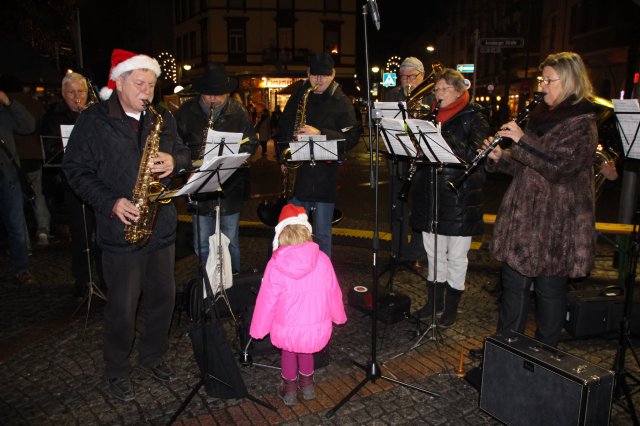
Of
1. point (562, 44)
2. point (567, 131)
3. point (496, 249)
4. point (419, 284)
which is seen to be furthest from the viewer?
point (562, 44)

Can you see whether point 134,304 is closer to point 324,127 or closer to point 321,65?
point 324,127

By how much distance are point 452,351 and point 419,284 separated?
5.13 feet

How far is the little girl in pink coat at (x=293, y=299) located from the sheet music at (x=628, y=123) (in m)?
2.11

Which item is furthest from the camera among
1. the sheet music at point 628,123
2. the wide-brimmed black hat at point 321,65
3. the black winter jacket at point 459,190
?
the wide-brimmed black hat at point 321,65

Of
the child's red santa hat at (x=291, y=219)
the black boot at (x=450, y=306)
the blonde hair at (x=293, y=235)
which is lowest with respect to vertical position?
the black boot at (x=450, y=306)

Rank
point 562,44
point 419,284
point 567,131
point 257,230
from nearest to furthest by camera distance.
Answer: point 567,131 → point 419,284 → point 257,230 → point 562,44

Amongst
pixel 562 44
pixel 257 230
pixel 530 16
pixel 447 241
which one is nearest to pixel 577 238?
pixel 447 241

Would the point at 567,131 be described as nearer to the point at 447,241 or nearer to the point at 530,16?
the point at 447,241

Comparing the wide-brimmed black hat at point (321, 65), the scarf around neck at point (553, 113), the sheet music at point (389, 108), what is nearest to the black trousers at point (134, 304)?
the sheet music at point (389, 108)

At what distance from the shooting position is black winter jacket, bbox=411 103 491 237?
4.13 m

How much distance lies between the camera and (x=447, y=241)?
4.48 metres

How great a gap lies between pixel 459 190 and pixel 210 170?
7.51 feet

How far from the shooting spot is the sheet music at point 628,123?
120 inches

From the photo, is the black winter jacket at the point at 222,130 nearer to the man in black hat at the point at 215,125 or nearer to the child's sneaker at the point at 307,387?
the man in black hat at the point at 215,125
